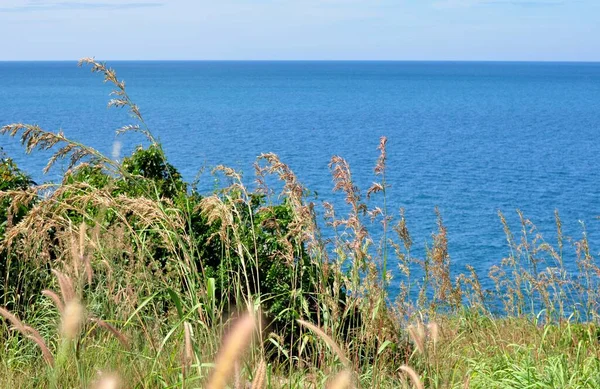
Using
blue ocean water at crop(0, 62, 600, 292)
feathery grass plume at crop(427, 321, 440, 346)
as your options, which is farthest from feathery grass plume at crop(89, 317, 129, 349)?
blue ocean water at crop(0, 62, 600, 292)

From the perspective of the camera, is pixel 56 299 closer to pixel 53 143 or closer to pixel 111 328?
pixel 111 328

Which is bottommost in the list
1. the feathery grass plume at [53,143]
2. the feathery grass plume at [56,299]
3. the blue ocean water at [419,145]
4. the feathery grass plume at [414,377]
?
the blue ocean water at [419,145]

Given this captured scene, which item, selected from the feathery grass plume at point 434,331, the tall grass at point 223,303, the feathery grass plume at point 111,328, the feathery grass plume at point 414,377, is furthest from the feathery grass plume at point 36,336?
the feathery grass plume at point 434,331

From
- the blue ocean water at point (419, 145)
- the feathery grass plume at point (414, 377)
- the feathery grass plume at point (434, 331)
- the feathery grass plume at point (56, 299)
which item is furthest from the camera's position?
the blue ocean water at point (419, 145)

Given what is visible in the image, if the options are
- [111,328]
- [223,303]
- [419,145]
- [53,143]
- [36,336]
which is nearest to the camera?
[36,336]

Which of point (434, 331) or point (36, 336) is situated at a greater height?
point (36, 336)

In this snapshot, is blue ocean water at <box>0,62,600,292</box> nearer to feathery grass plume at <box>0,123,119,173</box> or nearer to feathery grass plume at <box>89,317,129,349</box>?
feathery grass plume at <box>0,123,119,173</box>

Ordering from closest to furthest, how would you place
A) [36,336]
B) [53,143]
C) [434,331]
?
[36,336] → [434,331] → [53,143]

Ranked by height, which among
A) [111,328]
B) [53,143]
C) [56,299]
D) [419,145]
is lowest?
[419,145]

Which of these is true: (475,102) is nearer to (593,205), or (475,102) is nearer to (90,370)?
(593,205)

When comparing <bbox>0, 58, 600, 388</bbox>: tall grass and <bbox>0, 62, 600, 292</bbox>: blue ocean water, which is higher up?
<bbox>0, 58, 600, 388</bbox>: tall grass

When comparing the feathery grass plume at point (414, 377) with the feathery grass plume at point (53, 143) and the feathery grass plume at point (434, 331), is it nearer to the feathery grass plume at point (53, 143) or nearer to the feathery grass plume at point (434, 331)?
the feathery grass plume at point (434, 331)

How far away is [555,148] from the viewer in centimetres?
5550

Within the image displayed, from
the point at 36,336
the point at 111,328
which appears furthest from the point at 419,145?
the point at 36,336
